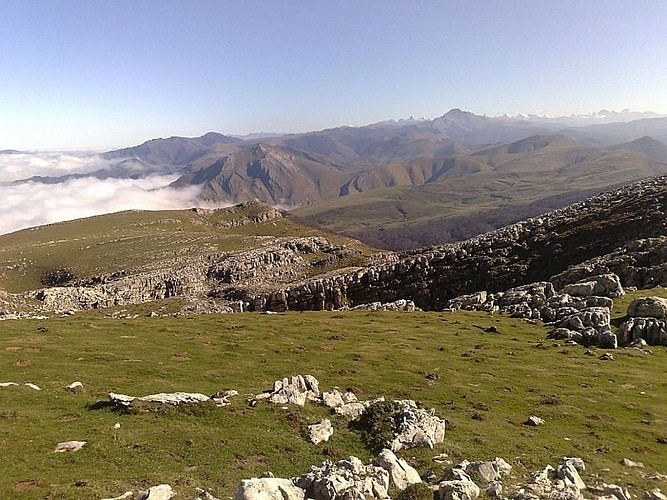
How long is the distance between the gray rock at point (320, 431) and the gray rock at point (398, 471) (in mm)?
5937

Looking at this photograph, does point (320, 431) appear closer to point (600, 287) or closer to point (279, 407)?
point (279, 407)

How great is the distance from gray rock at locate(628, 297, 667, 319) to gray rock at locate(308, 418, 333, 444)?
157 feet

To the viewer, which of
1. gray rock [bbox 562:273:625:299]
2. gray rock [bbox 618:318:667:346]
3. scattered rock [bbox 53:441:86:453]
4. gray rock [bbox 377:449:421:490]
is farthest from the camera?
gray rock [bbox 562:273:625:299]

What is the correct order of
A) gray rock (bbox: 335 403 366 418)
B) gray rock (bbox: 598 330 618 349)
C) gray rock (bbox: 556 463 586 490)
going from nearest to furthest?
gray rock (bbox: 556 463 586 490)
gray rock (bbox: 335 403 366 418)
gray rock (bbox: 598 330 618 349)

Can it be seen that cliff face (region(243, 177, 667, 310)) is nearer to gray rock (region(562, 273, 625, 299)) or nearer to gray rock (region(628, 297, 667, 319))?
gray rock (region(562, 273, 625, 299))

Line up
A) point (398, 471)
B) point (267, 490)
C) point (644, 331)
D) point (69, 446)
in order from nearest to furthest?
point (267, 490)
point (398, 471)
point (69, 446)
point (644, 331)

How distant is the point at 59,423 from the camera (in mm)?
27812

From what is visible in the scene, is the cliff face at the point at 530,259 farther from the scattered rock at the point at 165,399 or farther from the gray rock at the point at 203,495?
the gray rock at the point at 203,495

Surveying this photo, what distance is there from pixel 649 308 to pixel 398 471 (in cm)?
4975

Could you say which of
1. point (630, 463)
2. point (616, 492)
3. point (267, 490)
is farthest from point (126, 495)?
point (630, 463)

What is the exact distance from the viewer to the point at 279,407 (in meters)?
31.7

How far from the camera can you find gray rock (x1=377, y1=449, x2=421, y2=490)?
2156 centimetres

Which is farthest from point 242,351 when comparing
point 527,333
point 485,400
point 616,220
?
point 616,220

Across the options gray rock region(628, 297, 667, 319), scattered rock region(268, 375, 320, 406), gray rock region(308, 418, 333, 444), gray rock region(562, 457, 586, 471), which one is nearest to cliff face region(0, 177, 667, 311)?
gray rock region(628, 297, 667, 319)
